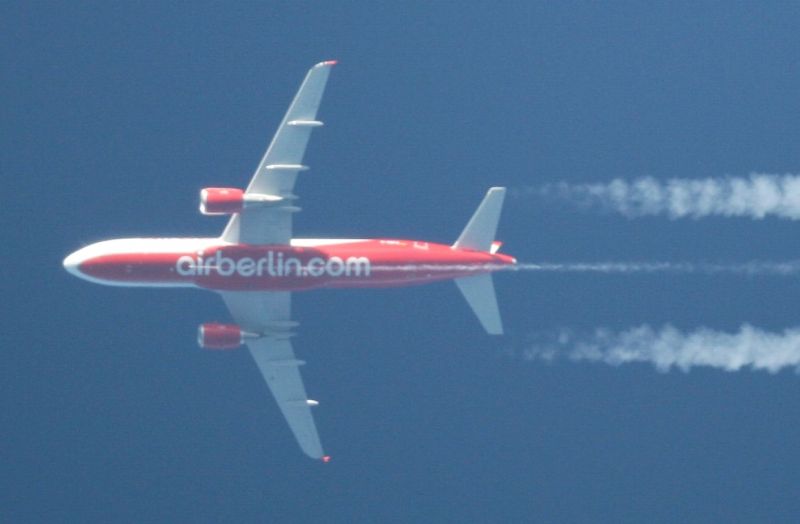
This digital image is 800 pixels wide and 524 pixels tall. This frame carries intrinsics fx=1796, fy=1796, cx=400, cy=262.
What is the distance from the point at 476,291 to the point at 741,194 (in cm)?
810

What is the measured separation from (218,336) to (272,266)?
231 centimetres

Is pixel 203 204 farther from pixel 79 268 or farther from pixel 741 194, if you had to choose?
pixel 741 194

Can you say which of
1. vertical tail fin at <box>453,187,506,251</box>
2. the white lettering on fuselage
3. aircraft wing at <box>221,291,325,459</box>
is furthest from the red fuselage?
aircraft wing at <box>221,291,325,459</box>

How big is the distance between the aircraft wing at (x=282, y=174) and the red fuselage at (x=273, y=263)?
0.39 metres

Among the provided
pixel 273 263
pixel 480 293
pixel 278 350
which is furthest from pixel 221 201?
pixel 480 293

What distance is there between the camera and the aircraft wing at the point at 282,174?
151 feet

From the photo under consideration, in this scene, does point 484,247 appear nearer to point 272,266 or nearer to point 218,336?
point 272,266

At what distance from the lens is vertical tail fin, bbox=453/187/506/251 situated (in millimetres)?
46750

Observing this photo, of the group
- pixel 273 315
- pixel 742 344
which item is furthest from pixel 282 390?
pixel 742 344

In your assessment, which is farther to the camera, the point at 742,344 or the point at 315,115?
the point at 742,344

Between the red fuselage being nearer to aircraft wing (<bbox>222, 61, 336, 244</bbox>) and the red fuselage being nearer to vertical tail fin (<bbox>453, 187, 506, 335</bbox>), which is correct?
vertical tail fin (<bbox>453, 187, 506, 335</bbox>)

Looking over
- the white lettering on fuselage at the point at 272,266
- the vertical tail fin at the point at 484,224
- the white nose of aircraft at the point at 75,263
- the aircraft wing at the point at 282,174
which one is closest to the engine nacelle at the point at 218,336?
the white lettering on fuselage at the point at 272,266

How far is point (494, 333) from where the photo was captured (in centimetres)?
4762

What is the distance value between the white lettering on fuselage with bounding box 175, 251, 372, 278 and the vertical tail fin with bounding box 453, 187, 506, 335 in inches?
105
